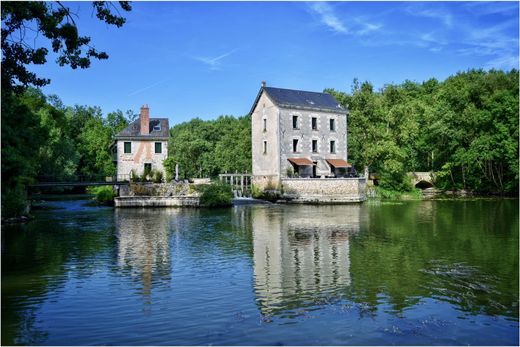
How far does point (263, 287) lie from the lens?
10.7 metres

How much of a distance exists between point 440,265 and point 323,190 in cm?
2736

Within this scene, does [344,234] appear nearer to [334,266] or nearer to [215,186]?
[334,266]

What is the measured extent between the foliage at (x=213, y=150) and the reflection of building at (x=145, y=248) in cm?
3695

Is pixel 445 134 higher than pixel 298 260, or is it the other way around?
pixel 445 134

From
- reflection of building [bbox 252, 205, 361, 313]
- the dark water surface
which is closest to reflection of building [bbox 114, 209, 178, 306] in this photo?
the dark water surface

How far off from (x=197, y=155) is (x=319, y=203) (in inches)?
1537

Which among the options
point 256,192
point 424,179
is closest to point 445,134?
point 424,179

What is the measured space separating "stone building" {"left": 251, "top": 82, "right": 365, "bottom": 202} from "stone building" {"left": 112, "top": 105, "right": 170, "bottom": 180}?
9.52 m

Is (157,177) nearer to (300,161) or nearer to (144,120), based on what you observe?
(144,120)

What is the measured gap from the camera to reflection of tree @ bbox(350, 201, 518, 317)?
961 cm

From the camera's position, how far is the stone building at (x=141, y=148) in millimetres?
43031

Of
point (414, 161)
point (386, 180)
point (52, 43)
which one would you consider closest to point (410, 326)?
point (52, 43)

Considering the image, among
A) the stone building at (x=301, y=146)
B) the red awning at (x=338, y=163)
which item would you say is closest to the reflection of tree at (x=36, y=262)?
the stone building at (x=301, y=146)

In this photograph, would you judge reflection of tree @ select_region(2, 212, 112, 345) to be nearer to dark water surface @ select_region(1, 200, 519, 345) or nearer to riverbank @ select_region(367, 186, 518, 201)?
dark water surface @ select_region(1, 200, 519, 345)
